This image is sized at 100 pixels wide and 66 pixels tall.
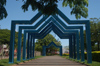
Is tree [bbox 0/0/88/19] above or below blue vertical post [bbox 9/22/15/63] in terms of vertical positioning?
above

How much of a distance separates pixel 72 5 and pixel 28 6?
229cm

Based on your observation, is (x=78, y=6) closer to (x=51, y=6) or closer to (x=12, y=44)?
(x=51, y=6)

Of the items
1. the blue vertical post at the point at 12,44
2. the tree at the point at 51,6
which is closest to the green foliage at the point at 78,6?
the tree at the point at 51,6

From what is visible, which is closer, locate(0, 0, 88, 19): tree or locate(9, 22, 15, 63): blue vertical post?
locate(0, 0, 88, 19): tree

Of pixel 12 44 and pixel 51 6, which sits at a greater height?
pixel 51 6

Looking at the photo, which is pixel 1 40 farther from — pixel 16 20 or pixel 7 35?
pixel 16 20

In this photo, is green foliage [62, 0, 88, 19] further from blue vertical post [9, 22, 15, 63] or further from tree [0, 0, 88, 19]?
blue vertical post [9, 22, 15, 63]

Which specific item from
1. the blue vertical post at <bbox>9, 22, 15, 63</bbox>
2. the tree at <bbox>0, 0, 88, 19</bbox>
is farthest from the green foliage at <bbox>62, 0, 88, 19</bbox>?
the blue vertical post at <bbox>9, 22, 15, 63</bbox>

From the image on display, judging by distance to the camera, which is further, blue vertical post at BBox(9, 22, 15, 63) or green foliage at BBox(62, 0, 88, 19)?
blue vertical post at BBox(9, 22, 15, 63)

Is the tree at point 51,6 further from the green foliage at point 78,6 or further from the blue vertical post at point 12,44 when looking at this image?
the blue vertical post at point 12,44

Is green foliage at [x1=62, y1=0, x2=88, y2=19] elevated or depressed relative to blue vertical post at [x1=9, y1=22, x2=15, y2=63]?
elevated

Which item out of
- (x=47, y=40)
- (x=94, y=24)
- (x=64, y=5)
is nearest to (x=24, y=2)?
(x=64, y=5)

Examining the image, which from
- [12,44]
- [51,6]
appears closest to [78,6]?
[51,6]

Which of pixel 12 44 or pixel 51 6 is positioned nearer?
pixel 51 6
